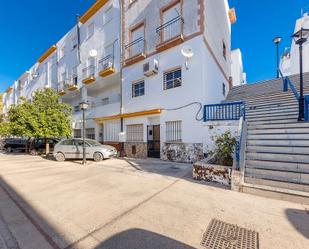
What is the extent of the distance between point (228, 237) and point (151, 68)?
10.4m

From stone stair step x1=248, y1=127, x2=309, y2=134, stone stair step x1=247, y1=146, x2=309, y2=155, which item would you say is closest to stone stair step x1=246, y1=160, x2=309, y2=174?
stone stair step x1=247, y1=146, x2=309, y2=155

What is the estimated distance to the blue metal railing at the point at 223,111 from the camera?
9.16 meters

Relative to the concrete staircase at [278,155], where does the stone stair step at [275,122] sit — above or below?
above

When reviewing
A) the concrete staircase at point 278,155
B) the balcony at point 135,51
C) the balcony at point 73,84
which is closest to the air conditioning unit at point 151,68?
the balcony at point 135,51

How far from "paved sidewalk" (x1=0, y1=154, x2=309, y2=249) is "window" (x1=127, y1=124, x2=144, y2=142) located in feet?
21.9

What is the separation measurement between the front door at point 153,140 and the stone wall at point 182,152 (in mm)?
908

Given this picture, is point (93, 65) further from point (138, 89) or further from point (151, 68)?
point (151, 68)

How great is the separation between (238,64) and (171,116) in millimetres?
18372

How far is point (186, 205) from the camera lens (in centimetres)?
428

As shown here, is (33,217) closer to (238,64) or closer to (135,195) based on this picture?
(135,195)

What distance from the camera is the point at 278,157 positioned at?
553 cm

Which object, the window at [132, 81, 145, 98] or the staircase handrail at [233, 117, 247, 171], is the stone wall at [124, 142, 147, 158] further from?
the staircase handrail at [233, 117, 247, 171]

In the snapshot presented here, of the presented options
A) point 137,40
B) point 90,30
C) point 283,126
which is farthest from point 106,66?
point 283,126

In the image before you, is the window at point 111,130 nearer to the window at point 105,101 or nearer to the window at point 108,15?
the window at point 105,101
